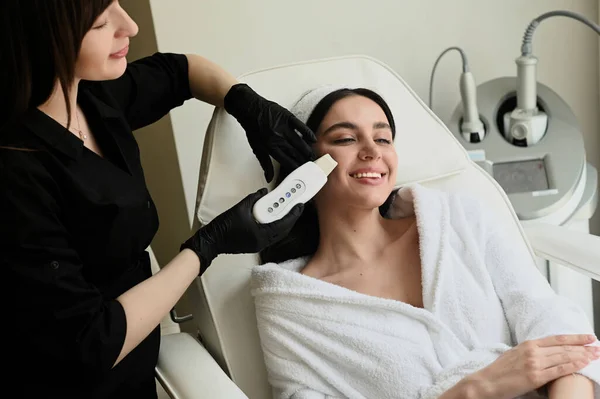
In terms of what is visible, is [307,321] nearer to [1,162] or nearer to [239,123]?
[239,123]

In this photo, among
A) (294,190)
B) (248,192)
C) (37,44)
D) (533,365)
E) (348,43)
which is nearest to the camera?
(37,44)

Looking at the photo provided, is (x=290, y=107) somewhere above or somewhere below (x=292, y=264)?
above

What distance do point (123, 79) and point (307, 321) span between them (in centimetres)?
59

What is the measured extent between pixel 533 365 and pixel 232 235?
57cm

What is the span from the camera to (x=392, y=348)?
126 cm

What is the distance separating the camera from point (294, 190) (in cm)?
129

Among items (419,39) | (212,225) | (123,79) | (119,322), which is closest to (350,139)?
(212,225)

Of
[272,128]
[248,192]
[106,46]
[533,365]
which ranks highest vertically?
[106,46]

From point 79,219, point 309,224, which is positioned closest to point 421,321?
point 309,224

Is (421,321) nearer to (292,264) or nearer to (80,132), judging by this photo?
(292,264)

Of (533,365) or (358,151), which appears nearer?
(533,365)

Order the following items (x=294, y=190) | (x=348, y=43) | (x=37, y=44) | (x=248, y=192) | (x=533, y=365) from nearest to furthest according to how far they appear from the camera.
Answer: (x=37, y=44), (x=533, y=365), (x=294, y=190), (x=248, y=192), (x=348, y=43)

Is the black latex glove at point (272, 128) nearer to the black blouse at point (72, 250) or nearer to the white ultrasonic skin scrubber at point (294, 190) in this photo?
the white ultrasonic skin scrubber at point (294, 190)

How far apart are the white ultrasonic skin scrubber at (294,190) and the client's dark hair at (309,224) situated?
0.08m
